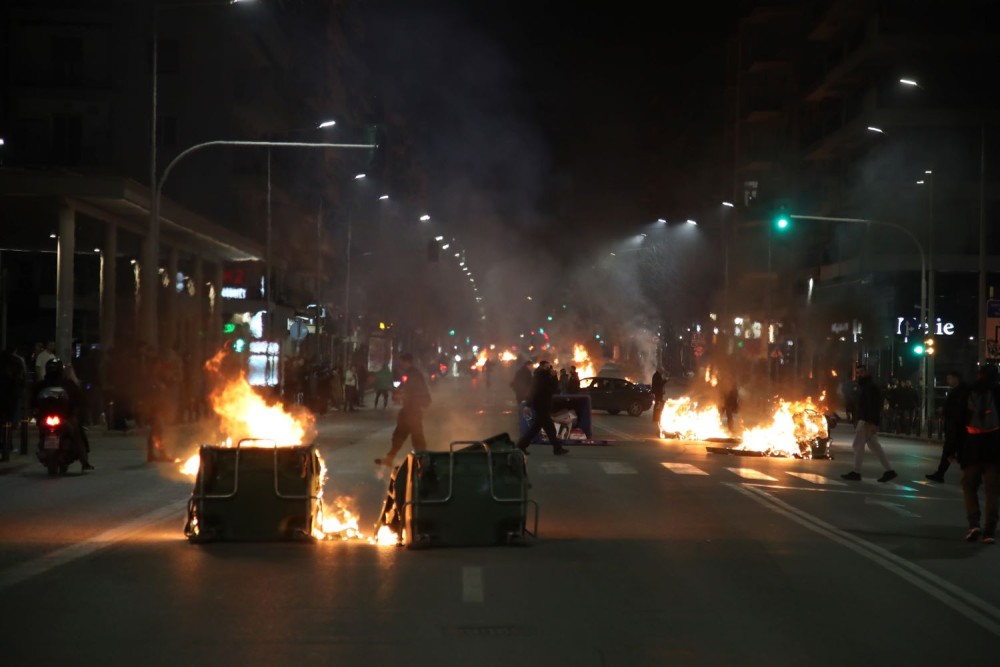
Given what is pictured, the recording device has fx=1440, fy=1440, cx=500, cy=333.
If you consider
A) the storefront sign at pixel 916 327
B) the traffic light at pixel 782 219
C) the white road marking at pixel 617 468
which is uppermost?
the traffic light at pixel 782 219

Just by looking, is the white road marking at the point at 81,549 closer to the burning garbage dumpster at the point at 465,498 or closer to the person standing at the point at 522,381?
the burning garbage dumpster at the point at 465,498

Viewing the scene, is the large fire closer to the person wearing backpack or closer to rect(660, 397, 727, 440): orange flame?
rect(660, 397, 727, 440): orange flame

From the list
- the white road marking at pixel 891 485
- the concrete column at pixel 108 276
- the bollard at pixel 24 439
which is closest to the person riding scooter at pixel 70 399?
the bollard at pixel 24 439

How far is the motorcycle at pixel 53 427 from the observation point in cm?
2061

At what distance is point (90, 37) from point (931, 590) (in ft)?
172

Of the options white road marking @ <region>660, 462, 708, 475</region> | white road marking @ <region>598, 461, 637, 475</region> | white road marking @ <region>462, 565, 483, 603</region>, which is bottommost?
white road marking @ <region>660, 462, 708, 475</region>

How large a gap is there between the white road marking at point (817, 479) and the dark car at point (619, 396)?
2847 cm

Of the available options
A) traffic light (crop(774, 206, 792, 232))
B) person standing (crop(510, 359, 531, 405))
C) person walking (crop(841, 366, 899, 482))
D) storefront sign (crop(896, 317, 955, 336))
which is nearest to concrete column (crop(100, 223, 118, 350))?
person standing (crop(510, 359, 531, 405))

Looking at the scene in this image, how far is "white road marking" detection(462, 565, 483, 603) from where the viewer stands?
1015 centimetres

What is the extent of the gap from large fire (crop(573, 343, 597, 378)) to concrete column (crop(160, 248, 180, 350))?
7335cm

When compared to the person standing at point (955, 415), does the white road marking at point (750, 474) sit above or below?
below

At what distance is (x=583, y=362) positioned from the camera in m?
138

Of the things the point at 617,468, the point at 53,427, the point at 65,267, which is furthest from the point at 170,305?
the point at 53,427

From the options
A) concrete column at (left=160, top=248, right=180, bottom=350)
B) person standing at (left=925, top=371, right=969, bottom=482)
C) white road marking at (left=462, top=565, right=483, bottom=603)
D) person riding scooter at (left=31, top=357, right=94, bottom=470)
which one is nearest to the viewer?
white road marking at (left=462, top=565, right=483, bottom=603)
